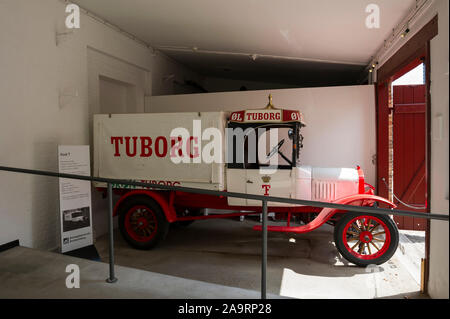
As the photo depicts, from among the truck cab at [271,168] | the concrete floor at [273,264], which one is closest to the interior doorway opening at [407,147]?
the concrete floor at [273,264]

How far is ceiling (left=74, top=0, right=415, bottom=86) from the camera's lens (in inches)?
164

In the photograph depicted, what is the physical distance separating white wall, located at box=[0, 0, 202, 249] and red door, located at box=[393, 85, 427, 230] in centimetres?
537

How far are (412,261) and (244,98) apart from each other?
13.0 feet

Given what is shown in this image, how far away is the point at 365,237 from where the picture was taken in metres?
4.08

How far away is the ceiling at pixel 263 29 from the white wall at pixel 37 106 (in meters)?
0.74

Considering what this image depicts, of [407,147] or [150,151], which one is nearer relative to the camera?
[150,151]

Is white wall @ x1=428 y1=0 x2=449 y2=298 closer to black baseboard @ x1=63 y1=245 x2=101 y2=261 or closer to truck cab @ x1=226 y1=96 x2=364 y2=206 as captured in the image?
truck cab @ x1=226 y1=96 x2=364 y2=206

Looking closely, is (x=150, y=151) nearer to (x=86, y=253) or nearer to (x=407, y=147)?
(x=86, y=253)

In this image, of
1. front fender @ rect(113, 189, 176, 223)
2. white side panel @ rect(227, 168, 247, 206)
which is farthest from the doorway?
front fender @ rect(113, 189, 176, 223)

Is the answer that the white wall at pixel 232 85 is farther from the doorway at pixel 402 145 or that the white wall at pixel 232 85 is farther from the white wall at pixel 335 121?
the doorway at pixel 402 145

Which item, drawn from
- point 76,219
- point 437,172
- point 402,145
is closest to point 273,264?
point 437,172

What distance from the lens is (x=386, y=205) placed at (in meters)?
4.46

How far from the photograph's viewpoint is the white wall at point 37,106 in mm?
3834

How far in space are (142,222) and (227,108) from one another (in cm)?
290
